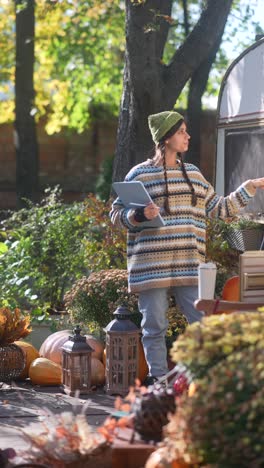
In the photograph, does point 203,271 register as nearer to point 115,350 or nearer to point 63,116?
point 115,350

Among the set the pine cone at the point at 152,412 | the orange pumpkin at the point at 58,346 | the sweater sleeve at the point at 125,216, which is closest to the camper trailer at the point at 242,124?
the orange pumpkin at the point at 58,346

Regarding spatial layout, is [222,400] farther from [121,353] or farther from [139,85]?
[139,85]

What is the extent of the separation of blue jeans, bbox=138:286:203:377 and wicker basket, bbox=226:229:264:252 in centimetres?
231

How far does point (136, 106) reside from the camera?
11180 millimetres

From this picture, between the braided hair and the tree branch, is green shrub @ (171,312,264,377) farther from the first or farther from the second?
the tree branch

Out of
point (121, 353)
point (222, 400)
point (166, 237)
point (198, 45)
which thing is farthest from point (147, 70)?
point (222, 400)

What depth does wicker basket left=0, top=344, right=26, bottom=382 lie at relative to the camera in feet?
28.0

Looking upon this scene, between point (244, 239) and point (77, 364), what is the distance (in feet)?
7.91

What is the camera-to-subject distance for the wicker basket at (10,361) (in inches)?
336

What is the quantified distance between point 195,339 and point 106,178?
1200 cm

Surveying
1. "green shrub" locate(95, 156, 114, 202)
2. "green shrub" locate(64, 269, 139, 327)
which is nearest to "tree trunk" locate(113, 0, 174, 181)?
"green shrub" locate(64, 269, 139, 327)

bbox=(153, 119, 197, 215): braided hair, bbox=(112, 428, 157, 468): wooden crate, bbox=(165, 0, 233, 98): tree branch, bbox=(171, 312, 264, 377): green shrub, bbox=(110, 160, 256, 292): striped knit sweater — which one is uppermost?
bbox=(165, 0, 233, 98): tree branch

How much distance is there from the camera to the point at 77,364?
322 inches

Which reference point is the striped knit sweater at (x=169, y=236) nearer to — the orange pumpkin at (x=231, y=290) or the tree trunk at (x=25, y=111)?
the orange pumpkin at (x=231, y=290)
